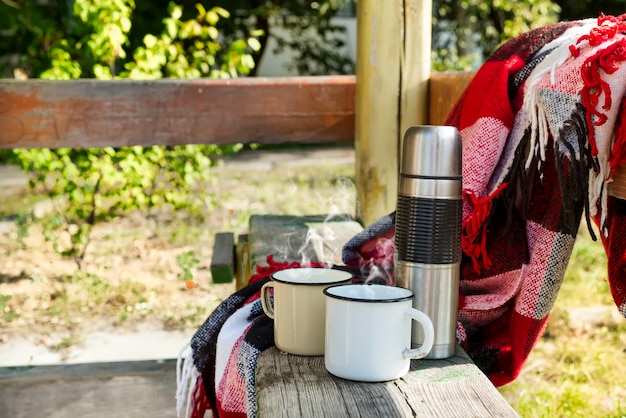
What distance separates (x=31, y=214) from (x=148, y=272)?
137cm

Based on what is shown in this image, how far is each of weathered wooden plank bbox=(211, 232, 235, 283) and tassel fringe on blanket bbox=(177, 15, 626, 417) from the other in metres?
0.86

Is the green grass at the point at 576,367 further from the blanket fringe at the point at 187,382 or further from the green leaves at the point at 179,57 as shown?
the green leaves at the point at 179,57

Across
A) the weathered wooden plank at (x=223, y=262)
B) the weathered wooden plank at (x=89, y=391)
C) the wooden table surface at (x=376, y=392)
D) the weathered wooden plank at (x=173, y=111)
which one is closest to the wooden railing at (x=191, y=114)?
the weathered wooden plank at (x=173, y=111)

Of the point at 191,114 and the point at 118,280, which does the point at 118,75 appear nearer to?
the point at 118,280

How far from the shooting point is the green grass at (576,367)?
2.78 metres

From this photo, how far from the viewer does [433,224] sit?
126cm

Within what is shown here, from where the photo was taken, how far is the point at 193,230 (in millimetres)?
Answer: 5656

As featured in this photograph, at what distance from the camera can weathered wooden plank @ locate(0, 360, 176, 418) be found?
9.18 feet

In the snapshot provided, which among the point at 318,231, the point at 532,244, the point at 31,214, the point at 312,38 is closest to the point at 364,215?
the point at 318,231

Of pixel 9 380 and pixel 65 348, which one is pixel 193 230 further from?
pixel 9 380

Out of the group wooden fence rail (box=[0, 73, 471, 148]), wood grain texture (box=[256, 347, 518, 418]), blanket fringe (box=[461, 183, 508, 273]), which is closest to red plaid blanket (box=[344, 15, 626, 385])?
blanket fringe (box=[461, 183, 508, 273])

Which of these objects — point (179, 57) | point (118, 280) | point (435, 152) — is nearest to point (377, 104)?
point (435, 152)

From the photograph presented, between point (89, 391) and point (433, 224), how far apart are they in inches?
76.8

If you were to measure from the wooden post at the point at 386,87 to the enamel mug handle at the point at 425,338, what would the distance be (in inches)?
62.5
